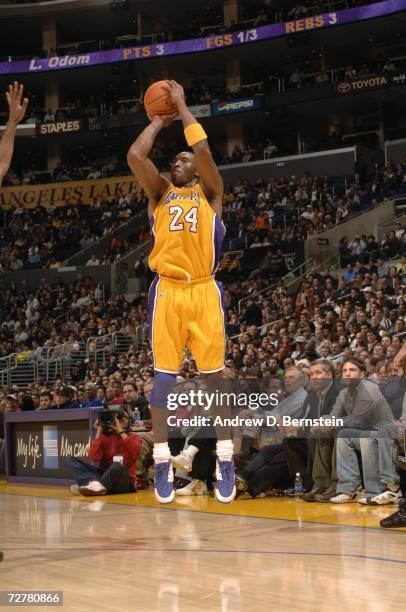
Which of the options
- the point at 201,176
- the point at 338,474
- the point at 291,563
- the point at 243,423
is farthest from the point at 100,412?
the point at 291,563

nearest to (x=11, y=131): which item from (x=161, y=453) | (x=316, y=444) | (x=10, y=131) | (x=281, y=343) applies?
(x=10, y=131)

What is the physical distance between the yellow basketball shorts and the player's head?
27.1 inches

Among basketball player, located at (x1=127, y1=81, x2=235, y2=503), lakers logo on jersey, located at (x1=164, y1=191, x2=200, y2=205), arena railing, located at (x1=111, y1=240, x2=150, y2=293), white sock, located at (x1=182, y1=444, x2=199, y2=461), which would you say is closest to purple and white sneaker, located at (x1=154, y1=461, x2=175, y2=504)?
basketball player, located at (x1=127, y1=81, x2=235, y2=503)

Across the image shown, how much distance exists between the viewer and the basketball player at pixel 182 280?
564 cm

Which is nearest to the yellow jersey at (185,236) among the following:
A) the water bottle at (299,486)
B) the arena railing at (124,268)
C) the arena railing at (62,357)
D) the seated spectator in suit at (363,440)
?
the seated spectator in suit at (363,440)

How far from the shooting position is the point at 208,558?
15.8ft

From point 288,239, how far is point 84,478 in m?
15.2

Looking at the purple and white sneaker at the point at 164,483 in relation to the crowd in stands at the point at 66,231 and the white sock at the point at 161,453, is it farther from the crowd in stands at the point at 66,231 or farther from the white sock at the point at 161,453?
the crowd in stands at the point at 66,231

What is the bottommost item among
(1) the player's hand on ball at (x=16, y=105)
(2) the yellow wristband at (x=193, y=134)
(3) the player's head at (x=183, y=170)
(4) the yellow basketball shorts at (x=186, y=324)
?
(4) the yellow basketball shorts at (x=186, y=324)

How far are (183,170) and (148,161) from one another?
0.26 metres

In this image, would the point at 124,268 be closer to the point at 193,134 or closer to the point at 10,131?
the point at 193,134

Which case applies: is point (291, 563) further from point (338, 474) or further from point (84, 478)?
point (84, 478)

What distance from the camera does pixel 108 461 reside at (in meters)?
10.0

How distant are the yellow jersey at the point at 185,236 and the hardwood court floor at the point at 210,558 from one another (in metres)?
1.81
